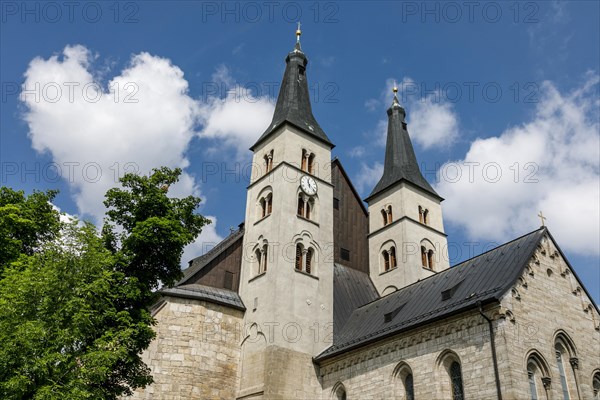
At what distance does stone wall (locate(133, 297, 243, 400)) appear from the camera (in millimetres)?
26078

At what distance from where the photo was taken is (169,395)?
25641mm

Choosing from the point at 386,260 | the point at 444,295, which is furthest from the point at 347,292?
the point at 444,295

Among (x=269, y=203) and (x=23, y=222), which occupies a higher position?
(x=269, y=203)

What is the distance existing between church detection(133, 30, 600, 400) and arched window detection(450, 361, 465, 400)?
0.18 ft

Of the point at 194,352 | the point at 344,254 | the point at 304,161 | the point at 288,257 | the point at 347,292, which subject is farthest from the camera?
the point at 344,254

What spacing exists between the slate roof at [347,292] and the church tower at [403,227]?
35.9 inches

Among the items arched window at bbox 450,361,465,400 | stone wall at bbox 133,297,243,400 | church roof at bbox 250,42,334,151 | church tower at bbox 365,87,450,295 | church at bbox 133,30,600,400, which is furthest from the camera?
church tower at bbox 365,87,450,295

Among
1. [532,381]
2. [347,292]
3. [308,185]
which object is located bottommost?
[532,381]

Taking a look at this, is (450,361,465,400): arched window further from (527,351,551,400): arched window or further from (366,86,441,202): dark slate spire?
(366,86,441,202): dark slate spire

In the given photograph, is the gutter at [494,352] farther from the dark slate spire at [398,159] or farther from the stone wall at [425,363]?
the dark slate spire at [398,159]

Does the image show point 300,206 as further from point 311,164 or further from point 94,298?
point 94,298

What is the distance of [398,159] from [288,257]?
14229 mm

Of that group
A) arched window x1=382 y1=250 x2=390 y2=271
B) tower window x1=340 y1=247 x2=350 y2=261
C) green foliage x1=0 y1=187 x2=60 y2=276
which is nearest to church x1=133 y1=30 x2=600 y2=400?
arched window x1=382 y1=250 x2=390 y2=271

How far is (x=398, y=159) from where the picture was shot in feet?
130
